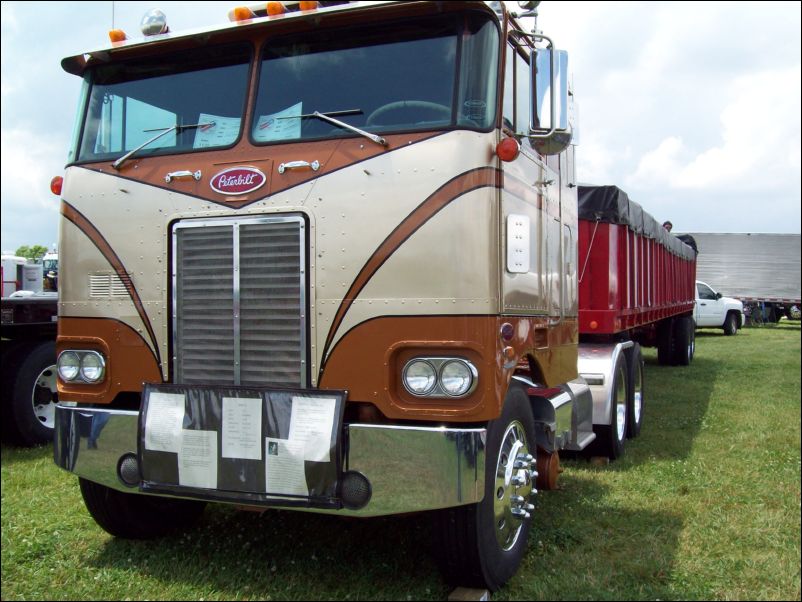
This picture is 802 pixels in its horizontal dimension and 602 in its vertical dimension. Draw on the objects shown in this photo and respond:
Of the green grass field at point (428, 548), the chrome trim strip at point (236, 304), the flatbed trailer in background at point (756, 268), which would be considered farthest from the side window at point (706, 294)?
the chrome trim strip at point (236, 304)

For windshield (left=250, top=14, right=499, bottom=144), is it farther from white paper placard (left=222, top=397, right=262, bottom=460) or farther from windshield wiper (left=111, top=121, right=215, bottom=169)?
white paper placard (left=222, top=397, right=262, bottom=460)

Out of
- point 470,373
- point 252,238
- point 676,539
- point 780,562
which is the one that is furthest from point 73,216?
point 780,562

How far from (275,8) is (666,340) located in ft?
39.9

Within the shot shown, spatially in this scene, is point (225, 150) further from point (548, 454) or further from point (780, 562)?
point (780, 562)

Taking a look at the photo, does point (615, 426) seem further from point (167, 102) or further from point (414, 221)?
point (167, 102)

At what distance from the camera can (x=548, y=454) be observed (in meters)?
4.69

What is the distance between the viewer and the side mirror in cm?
379

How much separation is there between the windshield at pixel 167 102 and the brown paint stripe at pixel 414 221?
1.04 m

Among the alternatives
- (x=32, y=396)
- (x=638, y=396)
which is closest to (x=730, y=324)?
(x=638, y=396)

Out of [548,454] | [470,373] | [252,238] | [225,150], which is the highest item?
[225,150]

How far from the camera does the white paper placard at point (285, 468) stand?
137 inches

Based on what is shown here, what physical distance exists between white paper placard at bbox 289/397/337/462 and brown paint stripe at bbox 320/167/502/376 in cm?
20

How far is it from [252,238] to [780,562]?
11.1 ft

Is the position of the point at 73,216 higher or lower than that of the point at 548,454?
higher
